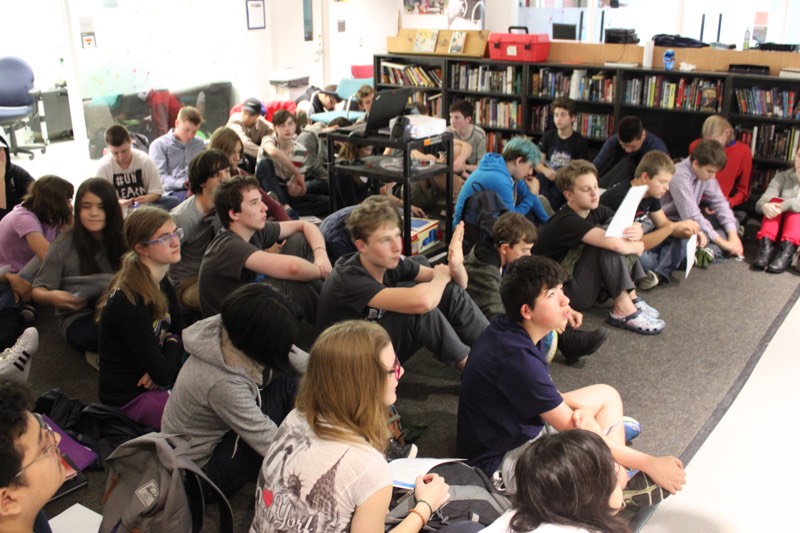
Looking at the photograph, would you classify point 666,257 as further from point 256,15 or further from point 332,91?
point 256,15

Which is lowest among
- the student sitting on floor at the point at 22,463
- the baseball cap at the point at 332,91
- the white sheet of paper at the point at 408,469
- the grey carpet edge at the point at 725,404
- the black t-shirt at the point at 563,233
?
the grey carpet edge at the point at 725,404

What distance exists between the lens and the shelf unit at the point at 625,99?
19.8ft

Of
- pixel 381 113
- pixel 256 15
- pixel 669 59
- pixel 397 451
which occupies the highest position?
pixel 256 15

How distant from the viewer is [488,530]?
167cm

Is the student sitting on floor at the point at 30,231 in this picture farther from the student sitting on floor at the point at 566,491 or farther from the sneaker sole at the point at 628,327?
the student sitting on floor at the point at 566,491

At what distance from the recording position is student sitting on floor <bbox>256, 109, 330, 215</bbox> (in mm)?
5719

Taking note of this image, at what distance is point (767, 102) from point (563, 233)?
3029 mm

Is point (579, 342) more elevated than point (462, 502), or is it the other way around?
point (462, 502)

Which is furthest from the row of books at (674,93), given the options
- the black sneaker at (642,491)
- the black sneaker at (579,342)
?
the black sneaker at (642,491)

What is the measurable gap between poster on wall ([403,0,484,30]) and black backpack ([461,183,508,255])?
5.86 m

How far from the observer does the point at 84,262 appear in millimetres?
3758

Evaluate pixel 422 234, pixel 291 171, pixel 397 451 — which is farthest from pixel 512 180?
pixel 397 451

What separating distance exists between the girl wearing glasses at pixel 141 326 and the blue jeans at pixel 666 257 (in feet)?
9.51

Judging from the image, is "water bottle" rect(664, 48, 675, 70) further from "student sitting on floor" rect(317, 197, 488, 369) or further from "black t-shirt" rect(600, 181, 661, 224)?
"student sitting on floor" rect(317, 197, 488, 369)
